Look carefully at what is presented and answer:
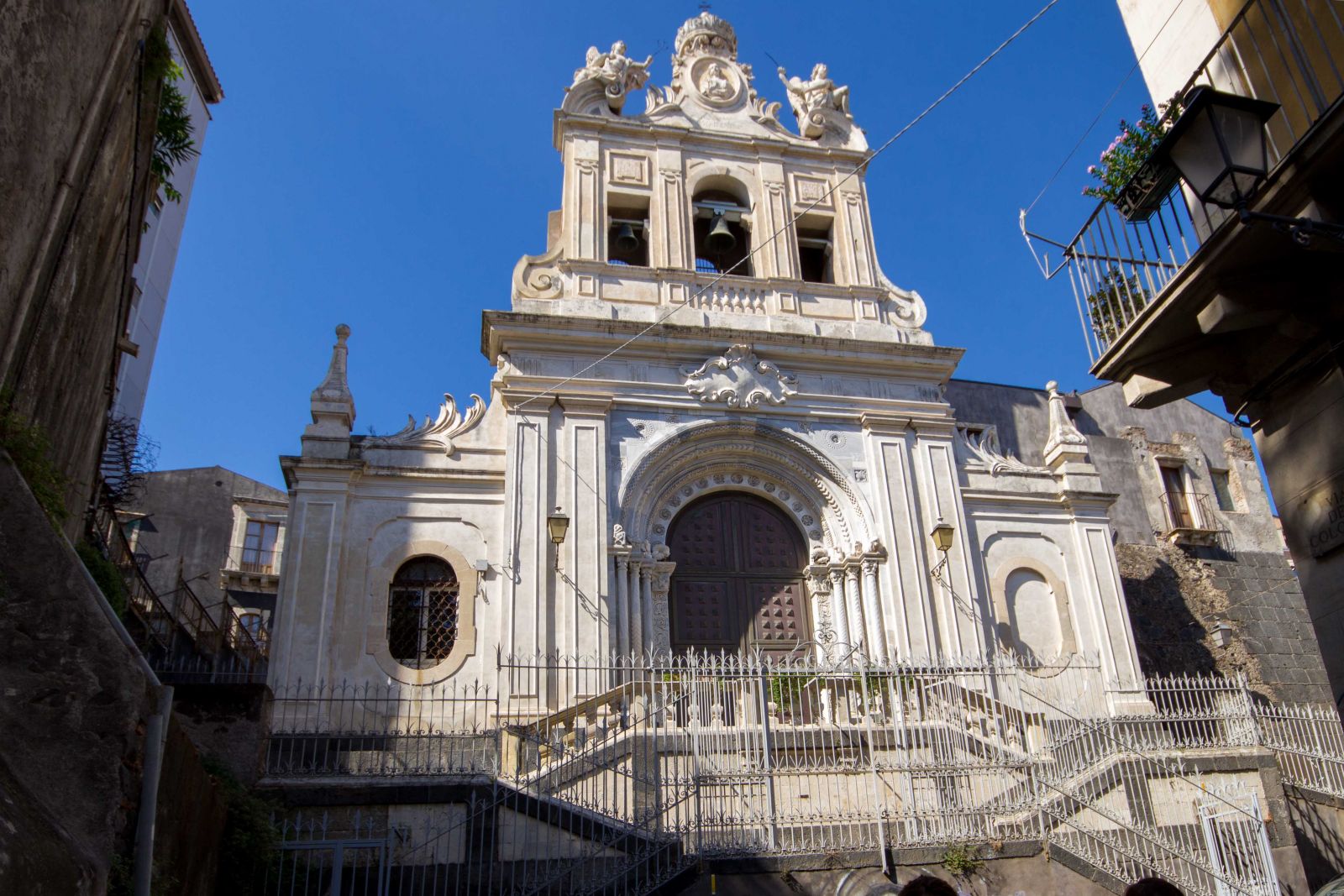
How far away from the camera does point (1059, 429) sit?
1892 cm

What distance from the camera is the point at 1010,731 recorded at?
13.5m

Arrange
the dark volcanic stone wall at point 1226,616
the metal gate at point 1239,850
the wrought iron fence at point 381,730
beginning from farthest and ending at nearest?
the dark volcanic stone wall at point 1226,616 < the wrought iron fence at point 381,730 < the metal gate at point 1239,850

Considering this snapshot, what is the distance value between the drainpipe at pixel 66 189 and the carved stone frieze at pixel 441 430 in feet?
28.8

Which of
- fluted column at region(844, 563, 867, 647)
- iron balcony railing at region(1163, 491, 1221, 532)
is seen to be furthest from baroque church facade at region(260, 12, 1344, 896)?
iron balcony railing at region(1163, 491, 1221, 532)

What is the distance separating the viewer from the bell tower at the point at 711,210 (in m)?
18.2

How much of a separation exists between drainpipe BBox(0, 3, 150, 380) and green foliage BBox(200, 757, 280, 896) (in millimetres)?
3915

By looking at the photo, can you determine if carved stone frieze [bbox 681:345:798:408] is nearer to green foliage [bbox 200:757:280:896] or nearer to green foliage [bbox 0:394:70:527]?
green foliage [bbox 200:757:280:896]

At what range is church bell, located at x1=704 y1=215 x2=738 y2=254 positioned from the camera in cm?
1941

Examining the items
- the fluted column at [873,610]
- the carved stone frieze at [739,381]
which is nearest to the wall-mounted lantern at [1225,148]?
the fluted column at [873,610]

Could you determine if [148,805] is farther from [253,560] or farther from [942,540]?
[253,560]

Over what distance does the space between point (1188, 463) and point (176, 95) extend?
23.1 metres

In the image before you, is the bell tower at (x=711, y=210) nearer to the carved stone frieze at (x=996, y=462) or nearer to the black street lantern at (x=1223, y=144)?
the carved stone frieze at (x=996, y=462)

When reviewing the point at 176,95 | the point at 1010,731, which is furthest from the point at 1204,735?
the point at 176,95

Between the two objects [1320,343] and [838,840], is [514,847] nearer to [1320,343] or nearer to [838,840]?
[838,840]
